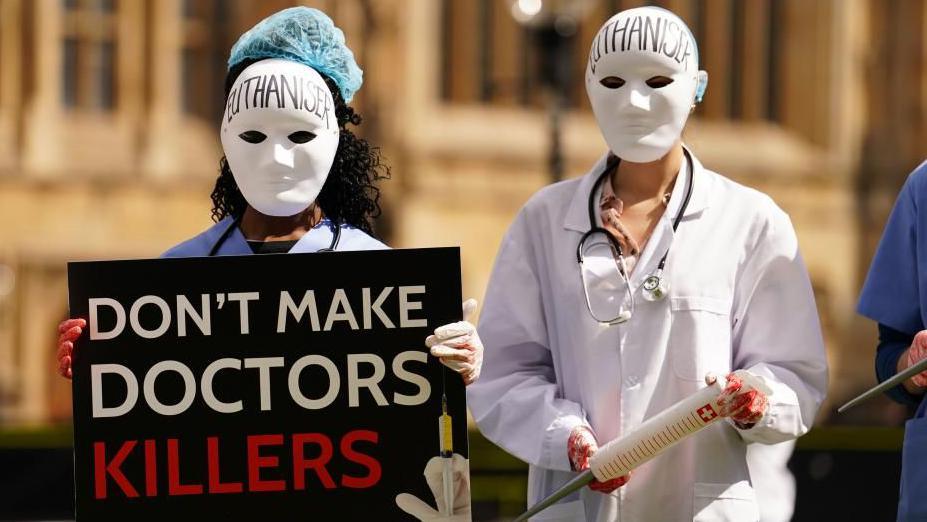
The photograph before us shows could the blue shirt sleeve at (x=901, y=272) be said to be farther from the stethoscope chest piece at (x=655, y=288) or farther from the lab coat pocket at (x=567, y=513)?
the lab coat pocket at (x=567, y=513)

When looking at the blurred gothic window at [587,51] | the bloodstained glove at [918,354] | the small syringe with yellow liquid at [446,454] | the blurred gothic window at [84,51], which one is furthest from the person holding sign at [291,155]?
the blurred gothic window at [587,51]

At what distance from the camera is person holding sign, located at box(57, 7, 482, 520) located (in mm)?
5125

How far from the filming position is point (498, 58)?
2572 cm

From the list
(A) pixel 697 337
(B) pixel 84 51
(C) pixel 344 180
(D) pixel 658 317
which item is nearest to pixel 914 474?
(A) pixel 697 337

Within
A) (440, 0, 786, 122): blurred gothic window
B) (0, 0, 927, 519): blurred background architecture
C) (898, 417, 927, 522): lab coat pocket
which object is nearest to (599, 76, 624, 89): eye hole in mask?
(898, 417, 927, 522): lab coat pocket

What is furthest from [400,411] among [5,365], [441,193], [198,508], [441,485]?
[441,193]

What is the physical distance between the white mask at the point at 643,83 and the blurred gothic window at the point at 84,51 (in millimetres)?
18652

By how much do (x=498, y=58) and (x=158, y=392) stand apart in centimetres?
2091

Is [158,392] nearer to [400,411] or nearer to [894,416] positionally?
[400,411]

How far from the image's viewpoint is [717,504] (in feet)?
17.3

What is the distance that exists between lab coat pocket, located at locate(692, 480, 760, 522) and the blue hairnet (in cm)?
136

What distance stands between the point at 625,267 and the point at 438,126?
64.0ft

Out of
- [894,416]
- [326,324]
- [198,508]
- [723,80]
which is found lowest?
[894,416]

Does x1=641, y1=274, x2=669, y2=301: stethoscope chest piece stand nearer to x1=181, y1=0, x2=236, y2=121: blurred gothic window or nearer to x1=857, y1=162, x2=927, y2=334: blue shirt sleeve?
x1=857, y1=162, x2=927, y2=334: blue shirt sleeve
